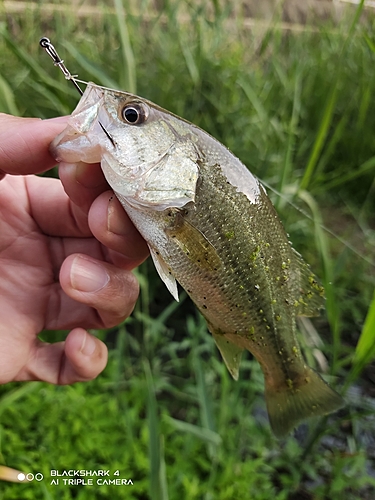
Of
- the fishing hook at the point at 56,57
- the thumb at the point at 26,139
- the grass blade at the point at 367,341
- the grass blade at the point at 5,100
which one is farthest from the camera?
the grass blade at the point at 5,100

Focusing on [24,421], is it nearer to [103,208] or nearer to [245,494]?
[245,494]

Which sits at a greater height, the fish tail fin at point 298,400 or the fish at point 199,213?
the fish at point 199,213

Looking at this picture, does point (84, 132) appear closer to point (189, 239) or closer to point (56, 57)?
point (56, 57)

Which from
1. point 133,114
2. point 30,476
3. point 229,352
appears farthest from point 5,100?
Result: point 30,476

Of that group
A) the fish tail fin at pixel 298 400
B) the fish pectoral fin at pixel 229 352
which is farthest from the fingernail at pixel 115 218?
the fish tail fin at pixel 298 400

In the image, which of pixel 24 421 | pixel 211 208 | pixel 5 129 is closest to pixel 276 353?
pixel 211 208

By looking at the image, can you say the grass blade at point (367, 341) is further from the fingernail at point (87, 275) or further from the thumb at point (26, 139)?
the thumb at point (26, 139)
